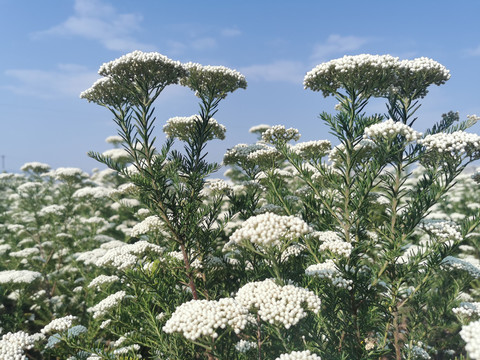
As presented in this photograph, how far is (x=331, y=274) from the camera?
10.8 feet

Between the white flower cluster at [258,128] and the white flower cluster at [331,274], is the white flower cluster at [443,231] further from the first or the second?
the white flower cluster at [258,128]

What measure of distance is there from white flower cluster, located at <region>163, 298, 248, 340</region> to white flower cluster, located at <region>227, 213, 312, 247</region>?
A: 24.5 inches

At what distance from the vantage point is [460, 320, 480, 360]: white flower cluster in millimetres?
2010

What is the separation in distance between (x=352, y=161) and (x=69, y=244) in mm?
10401

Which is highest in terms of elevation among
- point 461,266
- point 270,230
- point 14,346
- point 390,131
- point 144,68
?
point 144,68

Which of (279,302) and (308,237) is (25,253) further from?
(279,302)

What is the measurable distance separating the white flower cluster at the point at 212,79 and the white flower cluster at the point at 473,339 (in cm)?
348

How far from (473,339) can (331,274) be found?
4.30 feet

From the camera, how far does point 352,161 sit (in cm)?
341

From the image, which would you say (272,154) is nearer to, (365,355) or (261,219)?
(261,219)

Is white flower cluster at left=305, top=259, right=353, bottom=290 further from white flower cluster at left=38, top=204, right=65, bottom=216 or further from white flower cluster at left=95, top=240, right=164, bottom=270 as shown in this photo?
white flower cluster at left=38, top=204, right=65, bottom=216

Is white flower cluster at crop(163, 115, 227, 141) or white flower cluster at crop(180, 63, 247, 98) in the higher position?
white flower cluster at crop(180, 63, 247, 98)

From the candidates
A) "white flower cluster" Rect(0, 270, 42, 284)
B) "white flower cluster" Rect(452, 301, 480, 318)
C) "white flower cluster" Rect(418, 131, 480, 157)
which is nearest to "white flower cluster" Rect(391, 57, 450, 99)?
"white flower cluster" Rect(418, 131, 480, 157)

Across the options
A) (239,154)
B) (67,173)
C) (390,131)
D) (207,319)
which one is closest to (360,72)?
(390,131)
